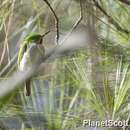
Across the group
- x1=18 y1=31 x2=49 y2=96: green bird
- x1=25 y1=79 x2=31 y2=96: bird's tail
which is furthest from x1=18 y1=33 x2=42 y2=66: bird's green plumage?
x1=25 y1=79 x2=31 y2=96: bird's tail

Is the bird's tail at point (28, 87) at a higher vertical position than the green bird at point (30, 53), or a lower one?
lower

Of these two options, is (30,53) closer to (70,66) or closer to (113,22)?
(70,66)

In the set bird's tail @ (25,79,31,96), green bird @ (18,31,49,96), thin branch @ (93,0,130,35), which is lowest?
bird's tail @ (25,79,31,96)

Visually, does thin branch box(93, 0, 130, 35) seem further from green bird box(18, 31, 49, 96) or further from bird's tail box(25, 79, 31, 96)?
bird's tail box(25, 79, 31, 96)

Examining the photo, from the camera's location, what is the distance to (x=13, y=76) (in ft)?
6.15

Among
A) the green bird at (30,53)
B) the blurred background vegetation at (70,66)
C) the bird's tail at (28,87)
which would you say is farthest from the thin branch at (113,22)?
the bird's tail at (28,87)

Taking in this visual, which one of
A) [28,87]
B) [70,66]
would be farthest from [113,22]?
[28,87]

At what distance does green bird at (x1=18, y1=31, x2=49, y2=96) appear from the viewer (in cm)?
183

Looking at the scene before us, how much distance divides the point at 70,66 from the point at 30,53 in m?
0.20

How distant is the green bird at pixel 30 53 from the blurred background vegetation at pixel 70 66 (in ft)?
0.09

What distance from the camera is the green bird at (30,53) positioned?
6.02 ft

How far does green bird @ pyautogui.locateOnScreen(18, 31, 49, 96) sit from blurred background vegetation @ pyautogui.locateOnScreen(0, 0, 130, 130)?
0.03m

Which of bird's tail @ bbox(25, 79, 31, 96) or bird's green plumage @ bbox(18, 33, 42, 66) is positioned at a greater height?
bird's green plumage @ bbox(18, 33, 42, 66)

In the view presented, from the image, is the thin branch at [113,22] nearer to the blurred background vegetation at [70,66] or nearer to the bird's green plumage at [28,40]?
the blurred background vegetation at [70,66]
